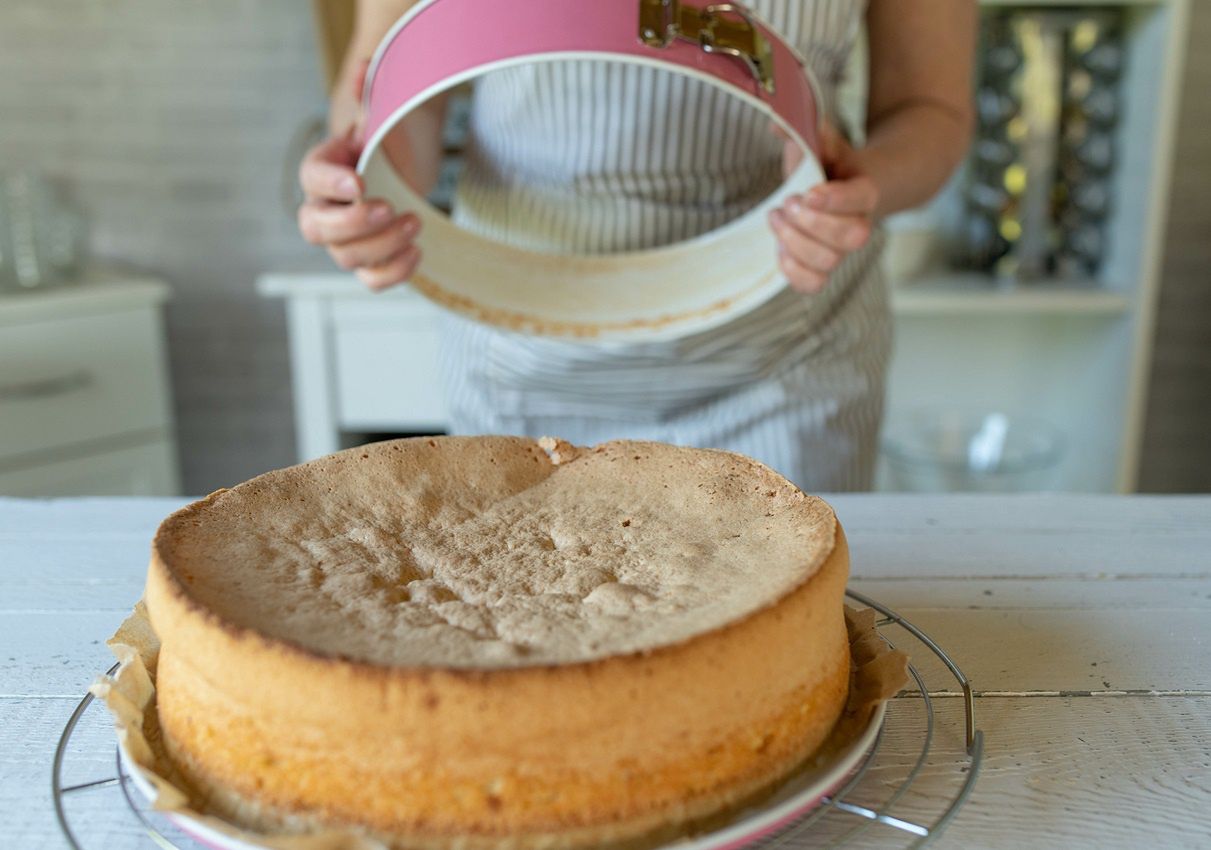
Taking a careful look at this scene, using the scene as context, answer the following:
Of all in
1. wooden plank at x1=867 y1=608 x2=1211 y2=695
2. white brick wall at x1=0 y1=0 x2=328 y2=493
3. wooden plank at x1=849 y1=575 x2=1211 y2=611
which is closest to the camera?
wooden plank at x1=867 y1=608 x2=1211 y2=695

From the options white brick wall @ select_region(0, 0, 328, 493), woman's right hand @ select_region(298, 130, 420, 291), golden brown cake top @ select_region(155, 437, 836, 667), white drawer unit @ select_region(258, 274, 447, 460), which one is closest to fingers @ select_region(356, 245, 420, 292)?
woman's right hand @ select_region(298, 130, 420, 291)

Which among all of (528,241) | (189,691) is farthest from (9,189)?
(189,691)

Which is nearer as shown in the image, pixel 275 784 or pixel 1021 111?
pixel 275 784

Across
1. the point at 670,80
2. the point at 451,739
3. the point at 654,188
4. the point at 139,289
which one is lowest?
the point at 139,289

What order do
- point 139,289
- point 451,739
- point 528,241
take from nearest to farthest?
point 451,739 → point 528,241 → point 139,289

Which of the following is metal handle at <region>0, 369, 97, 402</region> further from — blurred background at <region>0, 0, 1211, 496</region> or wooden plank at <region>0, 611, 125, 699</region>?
wooden plank at <region>0, 611, 125, 699</region>

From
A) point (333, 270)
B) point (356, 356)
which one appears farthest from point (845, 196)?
point (333, 270)

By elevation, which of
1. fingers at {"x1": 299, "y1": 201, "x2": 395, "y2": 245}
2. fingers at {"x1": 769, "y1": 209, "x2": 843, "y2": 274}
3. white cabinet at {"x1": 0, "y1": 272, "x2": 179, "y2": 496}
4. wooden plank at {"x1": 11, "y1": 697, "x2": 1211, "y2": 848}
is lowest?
white cabinet at {"x1": 0, "y1": 272, "x2": 179, "y2": 496}

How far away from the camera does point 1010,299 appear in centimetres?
178

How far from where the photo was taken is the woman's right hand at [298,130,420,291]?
85 centimetres

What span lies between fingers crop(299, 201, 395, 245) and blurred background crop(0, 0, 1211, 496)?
3.07 feet

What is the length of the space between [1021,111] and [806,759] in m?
1.60

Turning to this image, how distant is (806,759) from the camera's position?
530 millimetres

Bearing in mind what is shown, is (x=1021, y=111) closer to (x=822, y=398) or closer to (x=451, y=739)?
(x=822, y=398)
